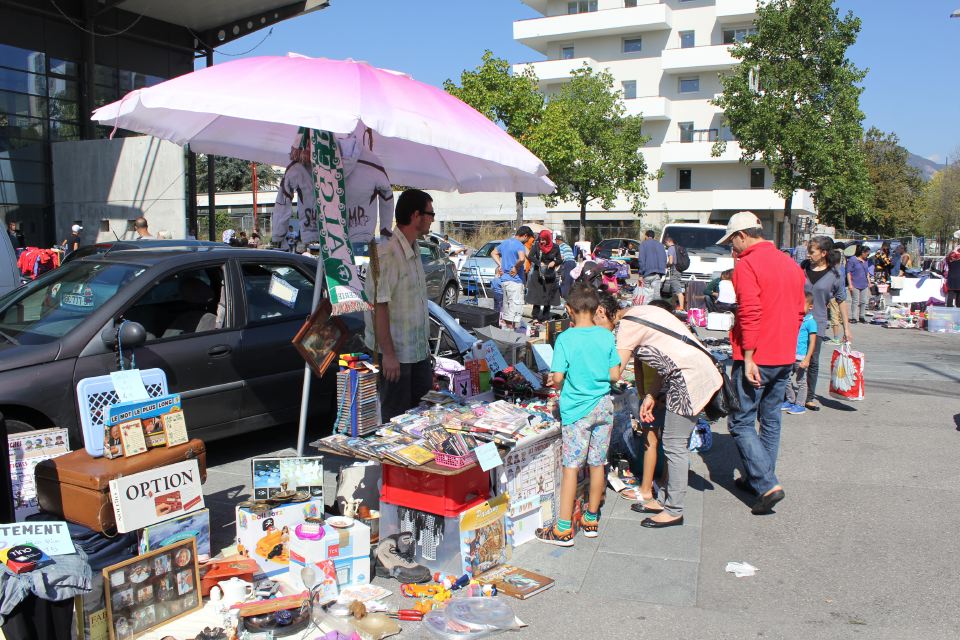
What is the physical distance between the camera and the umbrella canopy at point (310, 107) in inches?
157

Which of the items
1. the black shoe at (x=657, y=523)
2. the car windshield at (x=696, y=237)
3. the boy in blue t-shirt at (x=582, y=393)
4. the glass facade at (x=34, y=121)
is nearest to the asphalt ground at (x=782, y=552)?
the black shoe at (x=657, y=523)

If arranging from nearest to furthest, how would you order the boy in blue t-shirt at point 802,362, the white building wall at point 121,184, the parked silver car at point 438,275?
1. the boy in blue t-shirt at point 802,362
2. the parked silver car at point 438,275
3. the white building wall at point 121,184

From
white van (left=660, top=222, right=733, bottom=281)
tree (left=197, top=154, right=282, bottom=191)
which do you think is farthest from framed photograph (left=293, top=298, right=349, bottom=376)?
tree (left=197, top=154, right=282, bottom=191)

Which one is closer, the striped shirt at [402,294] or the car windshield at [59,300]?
the striped shirt at [402,294]

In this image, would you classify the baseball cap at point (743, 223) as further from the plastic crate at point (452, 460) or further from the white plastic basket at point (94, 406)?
the white plastic basket at point (94, 406)

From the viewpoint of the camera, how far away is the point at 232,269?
614 cm

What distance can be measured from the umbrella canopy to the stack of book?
1507 millimetres

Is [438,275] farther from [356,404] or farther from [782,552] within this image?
[782,552]

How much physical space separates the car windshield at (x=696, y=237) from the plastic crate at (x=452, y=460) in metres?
16.4

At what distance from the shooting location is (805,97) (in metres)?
33.2

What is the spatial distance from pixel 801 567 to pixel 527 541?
1703mm

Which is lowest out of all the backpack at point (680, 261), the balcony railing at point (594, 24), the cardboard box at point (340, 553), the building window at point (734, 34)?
the cardboard box at point (340, 553)

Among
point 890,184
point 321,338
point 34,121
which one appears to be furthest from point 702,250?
point 890,184

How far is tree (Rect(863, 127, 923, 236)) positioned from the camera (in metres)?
56.5
